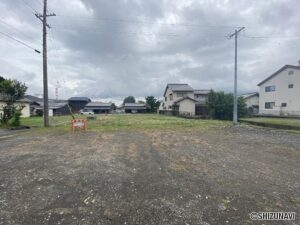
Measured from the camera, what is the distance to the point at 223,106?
81.8 ft

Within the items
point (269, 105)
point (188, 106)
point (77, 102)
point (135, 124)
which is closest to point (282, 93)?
point (269, 105)

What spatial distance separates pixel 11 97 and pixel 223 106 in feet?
78.7

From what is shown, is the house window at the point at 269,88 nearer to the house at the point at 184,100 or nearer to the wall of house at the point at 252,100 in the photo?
the wall of house at the point at 252,100

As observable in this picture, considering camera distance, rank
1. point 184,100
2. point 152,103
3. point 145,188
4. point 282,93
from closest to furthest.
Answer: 1. point 145,188
2. point 282,93
3. point 184,100
4. point 152,103

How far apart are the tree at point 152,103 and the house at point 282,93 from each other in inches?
1033

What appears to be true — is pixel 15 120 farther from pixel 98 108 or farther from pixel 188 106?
pixel 98 108

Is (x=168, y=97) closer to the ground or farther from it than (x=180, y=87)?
closer to the ground

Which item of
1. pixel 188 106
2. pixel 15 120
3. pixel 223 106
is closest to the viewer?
pixel 15 120

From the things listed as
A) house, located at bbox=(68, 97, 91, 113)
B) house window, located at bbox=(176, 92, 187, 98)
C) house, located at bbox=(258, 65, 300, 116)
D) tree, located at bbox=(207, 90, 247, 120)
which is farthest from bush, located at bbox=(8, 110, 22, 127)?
house, located at bbox=(68, 97, 91, 113)

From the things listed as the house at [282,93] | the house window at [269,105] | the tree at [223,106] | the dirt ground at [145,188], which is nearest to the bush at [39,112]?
the tree at [223,106]

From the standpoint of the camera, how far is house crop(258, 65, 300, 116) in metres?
25.9

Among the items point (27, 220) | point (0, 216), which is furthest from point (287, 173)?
point (0, 216)

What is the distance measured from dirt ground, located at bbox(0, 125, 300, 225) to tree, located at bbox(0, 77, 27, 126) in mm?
11794

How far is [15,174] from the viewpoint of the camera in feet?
14.5
